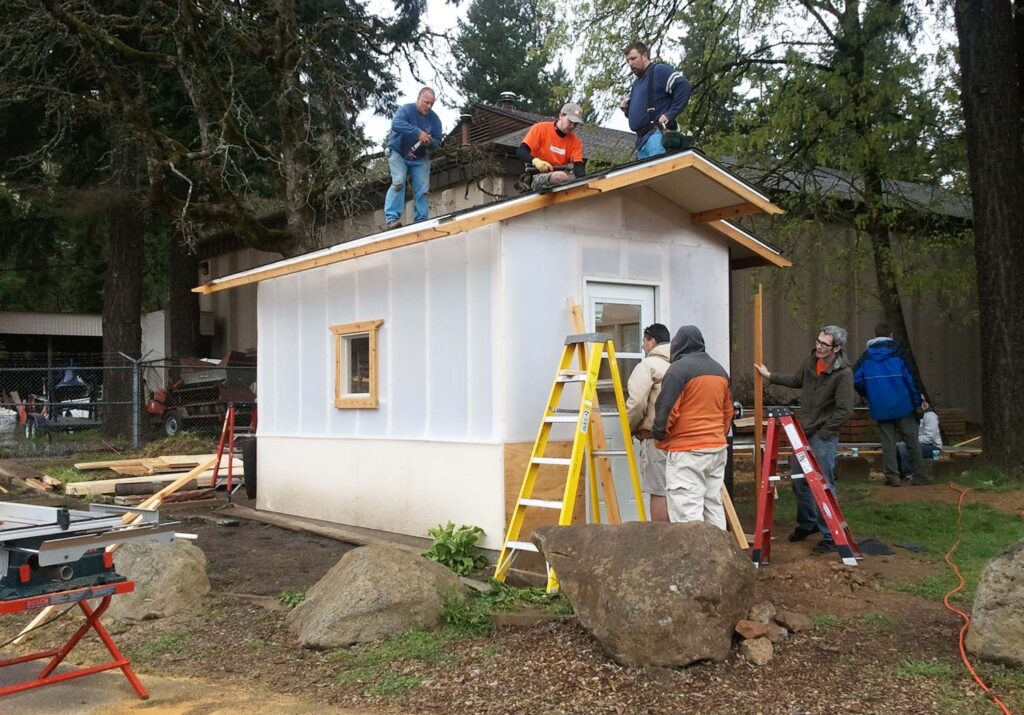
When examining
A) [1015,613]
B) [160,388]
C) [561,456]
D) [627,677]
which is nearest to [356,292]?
[561,456]

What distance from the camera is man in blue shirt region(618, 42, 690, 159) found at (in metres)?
9.08

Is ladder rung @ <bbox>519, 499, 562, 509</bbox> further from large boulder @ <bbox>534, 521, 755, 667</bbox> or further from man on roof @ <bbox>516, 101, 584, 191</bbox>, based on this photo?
man on roof @ <bbox>516, 101, 584, 191</bbox>

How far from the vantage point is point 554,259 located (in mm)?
8453

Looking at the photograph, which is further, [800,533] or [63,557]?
[800,533]

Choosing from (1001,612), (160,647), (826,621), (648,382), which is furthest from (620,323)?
(160,647)

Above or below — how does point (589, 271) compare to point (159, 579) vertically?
above

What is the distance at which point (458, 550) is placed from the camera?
8.09 m

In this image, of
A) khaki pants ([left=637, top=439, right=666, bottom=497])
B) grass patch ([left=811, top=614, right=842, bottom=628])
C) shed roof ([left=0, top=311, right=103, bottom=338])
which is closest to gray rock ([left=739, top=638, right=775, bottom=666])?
grass patch ([left=811, top=614, right=842, bottom=628])

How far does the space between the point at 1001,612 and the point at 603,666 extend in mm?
2180

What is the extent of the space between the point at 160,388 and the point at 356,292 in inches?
535

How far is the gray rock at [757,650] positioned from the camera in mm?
5387

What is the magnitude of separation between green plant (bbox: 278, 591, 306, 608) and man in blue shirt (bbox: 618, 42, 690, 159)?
509 centimetres

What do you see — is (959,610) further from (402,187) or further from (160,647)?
(402,187)

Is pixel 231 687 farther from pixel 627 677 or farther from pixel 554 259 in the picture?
pixel 554 259
